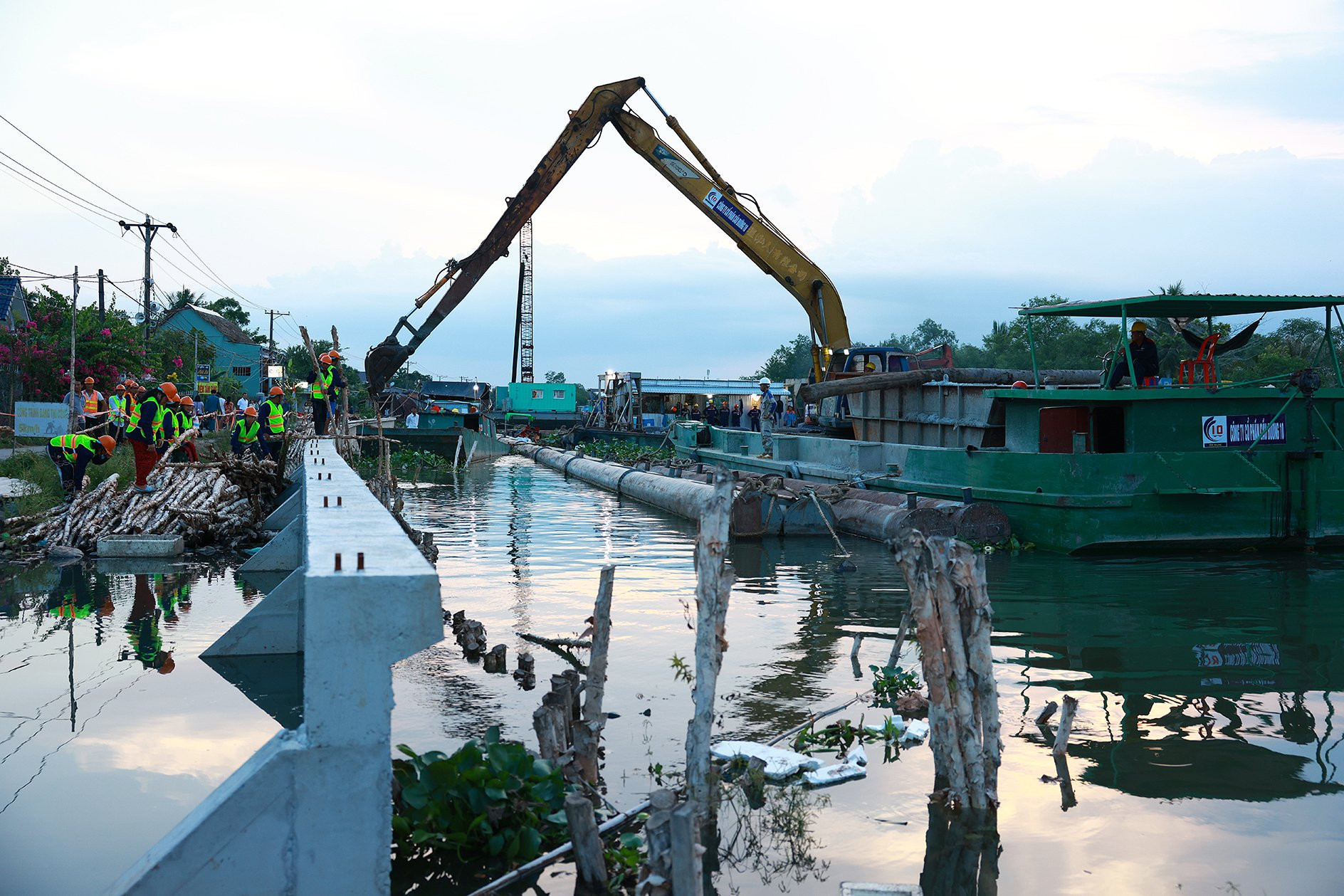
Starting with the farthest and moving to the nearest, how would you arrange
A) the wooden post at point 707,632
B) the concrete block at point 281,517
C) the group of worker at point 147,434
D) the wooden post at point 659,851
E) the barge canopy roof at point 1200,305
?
the group of worker at point 147,434, the concrete block at point 281,517, the barge canopy roof at point 1200,305, the wooden post at point 707,632, the wooden post at point 659,851

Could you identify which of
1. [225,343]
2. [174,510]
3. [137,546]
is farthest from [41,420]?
[225,343]

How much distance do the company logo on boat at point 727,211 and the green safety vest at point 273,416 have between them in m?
9.49

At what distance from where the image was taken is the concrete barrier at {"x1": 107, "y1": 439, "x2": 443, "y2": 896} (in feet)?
13.1

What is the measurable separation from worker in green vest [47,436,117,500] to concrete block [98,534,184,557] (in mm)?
3061

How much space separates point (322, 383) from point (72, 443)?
3.94m

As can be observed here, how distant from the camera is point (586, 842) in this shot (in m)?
4.61

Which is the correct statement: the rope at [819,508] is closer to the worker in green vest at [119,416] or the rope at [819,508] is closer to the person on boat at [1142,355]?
the person on boat at [1142,355]

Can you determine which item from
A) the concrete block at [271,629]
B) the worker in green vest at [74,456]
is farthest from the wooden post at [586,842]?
the worker in green vest at [74,456]

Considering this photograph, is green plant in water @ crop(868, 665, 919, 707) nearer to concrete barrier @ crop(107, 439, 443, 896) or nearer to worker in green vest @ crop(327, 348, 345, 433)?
concrete barrier @ crop(107, 439, 443, 896)

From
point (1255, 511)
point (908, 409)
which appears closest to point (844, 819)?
point (1255, 511)

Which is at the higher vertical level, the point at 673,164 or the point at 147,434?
the point at 673,164

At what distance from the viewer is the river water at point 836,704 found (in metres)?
5.21

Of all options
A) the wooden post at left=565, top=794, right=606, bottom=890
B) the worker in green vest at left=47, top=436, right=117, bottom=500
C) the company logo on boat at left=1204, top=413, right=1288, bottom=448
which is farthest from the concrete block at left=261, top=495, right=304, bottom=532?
Answer: the company logo on boat at left=1204, top=413, right=1288, bottom=448

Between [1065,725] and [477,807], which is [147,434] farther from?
[1065,725]
